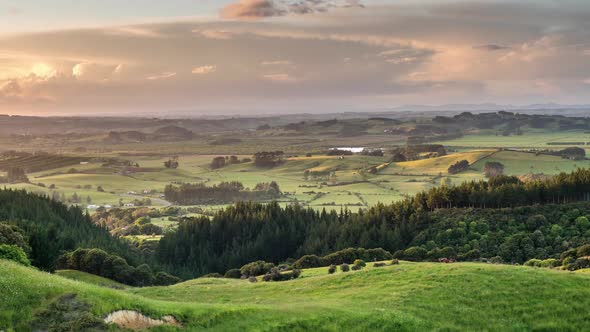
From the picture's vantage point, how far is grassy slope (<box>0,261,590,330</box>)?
108ft

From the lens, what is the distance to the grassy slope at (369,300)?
33062mm

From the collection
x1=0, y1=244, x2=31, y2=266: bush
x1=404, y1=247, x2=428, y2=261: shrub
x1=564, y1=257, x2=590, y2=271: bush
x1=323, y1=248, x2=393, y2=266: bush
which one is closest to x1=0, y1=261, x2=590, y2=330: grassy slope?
x1=0, y1=244, x2=31, y2=266: bush

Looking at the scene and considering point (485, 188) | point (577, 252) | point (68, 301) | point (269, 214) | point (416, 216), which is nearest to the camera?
point (68, 301)

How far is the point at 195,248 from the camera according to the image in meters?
162

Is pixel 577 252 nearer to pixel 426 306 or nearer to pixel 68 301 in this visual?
pixel 426 306

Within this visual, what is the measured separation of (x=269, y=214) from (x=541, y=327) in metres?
136

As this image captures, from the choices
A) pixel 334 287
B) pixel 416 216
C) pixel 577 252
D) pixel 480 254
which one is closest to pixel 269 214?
pixel 416 216

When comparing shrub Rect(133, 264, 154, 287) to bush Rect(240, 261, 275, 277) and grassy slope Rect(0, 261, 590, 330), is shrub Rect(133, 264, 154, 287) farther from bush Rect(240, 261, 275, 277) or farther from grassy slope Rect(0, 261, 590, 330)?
grassy slope Rect(0, 261, 590, 330)

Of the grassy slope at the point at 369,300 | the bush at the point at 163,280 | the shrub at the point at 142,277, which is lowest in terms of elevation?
the bush at the point at 163,280

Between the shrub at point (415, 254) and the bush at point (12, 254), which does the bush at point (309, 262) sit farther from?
the bush at point (12, 254)

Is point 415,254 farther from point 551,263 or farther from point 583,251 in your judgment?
point 583,251

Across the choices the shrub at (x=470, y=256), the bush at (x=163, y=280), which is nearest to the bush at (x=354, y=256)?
the shrub at (x=470, y=256)

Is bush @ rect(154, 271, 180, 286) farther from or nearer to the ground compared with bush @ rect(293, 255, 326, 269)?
nearer to the ground

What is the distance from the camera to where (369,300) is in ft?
137
